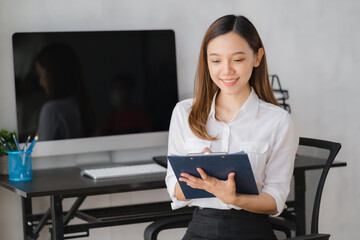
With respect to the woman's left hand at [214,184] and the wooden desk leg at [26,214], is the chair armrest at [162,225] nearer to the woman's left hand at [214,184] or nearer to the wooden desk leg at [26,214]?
the woman's left hand at [214,184]

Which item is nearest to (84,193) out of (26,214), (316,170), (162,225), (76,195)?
(76,195)

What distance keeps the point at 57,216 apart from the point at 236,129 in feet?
2.61

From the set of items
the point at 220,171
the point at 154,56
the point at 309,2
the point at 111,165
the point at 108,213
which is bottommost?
the point at 108,213

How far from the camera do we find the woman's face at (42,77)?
2500 millimetres

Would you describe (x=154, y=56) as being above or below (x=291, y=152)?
above

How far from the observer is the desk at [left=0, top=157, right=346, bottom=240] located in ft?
6.75

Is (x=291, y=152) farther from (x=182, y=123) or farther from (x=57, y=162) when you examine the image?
(x=57, y=162)

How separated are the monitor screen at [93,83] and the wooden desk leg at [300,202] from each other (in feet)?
2.90

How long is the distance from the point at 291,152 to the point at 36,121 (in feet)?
4.09

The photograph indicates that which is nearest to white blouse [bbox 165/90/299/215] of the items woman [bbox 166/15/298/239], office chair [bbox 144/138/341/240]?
woman [bbox 166/15/298/239]

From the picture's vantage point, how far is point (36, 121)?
8.25 feet

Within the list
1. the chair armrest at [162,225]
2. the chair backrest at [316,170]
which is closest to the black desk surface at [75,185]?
the chair armrest at [162,225]

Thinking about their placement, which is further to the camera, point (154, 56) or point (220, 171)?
point (154, 56)

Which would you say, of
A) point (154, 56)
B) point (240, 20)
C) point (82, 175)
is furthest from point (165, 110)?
point (240, 20)
